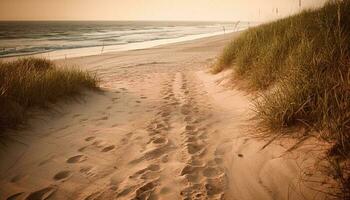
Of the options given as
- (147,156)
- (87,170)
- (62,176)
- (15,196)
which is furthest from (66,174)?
(147,156)

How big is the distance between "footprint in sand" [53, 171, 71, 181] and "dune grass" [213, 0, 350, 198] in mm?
2409

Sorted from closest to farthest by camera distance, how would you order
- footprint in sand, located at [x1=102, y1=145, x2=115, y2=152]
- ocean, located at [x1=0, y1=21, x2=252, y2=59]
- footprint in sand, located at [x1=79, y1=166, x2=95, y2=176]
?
1. footprint in sand, located at [x1=79, y1=166, x2=95, y2=176]
2. footprint in sand, located at [x1=102, y1=145, x2=115, y2=152]
3. ocean, located at [x1=0, y1=21, x2=252, y2=59]

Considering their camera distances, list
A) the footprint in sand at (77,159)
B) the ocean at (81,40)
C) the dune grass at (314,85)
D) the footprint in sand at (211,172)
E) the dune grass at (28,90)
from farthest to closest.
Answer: the ocean at (81,40) < the dune grass at (28,90) < the footprint in sand at (77,159) < the footprint in sand at (211,172) < the dune grass at (314,85)

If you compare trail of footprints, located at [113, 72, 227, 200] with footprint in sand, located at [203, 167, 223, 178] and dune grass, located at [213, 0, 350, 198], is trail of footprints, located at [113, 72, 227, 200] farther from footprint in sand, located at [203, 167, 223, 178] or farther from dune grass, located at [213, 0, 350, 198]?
dune grass, located at [213, 0, 350, 198]

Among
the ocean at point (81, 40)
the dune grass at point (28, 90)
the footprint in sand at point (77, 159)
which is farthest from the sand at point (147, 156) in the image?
the ocean at point (81, 40)

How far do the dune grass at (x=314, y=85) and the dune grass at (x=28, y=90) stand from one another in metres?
3.57

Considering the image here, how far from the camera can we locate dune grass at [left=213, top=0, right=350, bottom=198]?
2.09 meters

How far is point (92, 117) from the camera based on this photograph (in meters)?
4.21

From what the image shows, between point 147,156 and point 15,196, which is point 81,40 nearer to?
point 147,156

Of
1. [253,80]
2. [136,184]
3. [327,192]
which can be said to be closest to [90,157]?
[136,184]

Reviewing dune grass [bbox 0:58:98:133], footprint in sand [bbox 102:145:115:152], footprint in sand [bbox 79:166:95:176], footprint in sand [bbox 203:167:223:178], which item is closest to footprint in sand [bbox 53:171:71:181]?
footprint in sand [bbox 79:166:95:176]

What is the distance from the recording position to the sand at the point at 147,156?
2166mm

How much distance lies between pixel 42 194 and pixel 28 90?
2.47m

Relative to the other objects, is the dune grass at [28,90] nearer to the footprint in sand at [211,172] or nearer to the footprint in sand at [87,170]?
the footprint in sand at [87,170]
